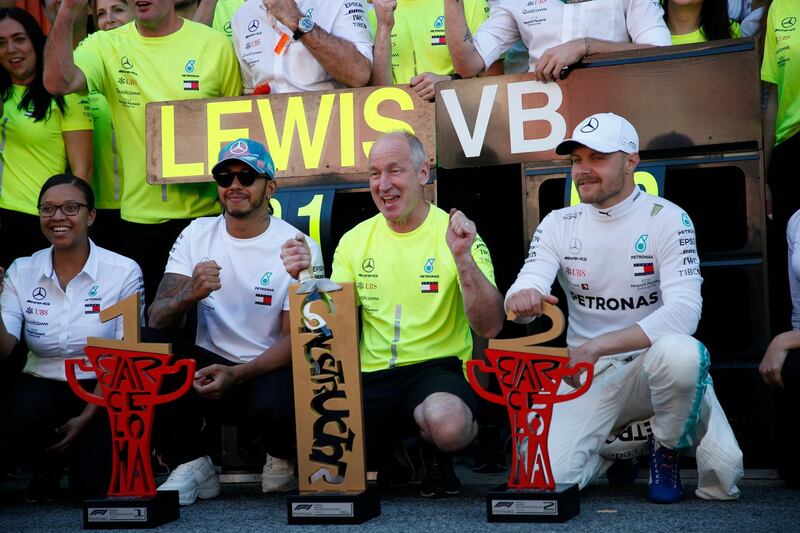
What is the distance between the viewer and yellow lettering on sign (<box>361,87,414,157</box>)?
16.0ft

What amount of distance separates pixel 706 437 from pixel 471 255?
1.07 metres

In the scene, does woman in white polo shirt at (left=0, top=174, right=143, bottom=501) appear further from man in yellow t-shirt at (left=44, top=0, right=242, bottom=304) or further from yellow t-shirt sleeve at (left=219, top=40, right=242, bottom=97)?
yellow t-shirt sleeve at (left=219, top=40, right=242, bottom=97)

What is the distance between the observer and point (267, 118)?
504 centimetres

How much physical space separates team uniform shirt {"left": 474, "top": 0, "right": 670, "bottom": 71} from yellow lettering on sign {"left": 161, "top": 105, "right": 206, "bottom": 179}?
1.46 m

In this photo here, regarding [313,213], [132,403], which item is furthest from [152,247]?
[132,403]

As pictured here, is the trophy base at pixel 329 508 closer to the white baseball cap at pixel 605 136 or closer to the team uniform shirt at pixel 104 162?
the white baseball cap at pixel 605 136

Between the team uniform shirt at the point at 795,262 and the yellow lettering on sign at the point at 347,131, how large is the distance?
1.90 meters

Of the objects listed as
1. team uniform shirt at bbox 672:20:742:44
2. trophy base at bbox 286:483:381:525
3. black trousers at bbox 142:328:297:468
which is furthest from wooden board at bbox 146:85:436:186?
trophy base at bbox 286:483:381:525

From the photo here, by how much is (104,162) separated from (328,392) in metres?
2.39

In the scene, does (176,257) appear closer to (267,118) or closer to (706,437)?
(267,118)

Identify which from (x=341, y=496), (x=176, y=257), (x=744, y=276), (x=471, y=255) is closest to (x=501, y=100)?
(x=471, y=255)

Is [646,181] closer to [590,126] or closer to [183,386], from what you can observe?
[590,126]

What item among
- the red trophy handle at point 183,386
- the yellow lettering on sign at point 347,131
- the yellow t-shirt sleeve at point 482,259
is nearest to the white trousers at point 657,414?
the yellow t-shirt sleeve at point 482,259

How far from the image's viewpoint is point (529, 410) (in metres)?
3.64
